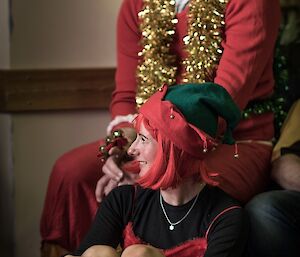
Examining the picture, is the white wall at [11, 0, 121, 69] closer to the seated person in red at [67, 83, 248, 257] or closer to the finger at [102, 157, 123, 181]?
the finger at [102, 157, 123, 181]

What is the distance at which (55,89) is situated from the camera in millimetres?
1920

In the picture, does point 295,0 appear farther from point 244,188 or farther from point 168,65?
point 244,188

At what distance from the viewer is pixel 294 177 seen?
54.9 inches

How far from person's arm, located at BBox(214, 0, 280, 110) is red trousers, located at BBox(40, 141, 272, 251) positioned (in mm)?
131

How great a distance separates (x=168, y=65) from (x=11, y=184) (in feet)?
2.21

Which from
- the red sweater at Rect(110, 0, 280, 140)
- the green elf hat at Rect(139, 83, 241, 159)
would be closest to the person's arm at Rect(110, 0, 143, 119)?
the red sweater at Rect(110, 0, 280, 140)

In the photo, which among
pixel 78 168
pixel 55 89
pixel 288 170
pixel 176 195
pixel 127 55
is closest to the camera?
pixel 176 195

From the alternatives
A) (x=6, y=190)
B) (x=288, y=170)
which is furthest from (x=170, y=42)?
(x=6, y=190)

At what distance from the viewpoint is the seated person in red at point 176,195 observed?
3.75 ft

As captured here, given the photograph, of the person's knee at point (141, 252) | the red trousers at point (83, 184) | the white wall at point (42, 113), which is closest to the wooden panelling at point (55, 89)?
the white wall at point (42, 113)

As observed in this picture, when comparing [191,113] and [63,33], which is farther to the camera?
[63,33]

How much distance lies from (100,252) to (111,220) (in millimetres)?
151

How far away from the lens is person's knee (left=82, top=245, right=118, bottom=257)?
3.71 ft

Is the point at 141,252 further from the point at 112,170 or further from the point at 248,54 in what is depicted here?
the point at 248,54
